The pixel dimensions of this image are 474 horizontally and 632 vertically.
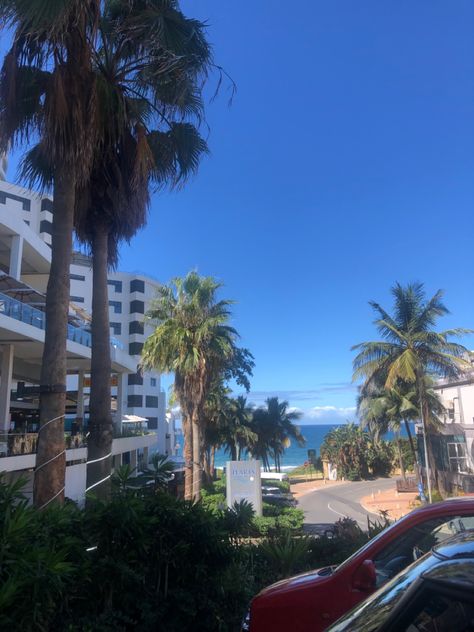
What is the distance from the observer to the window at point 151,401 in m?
65.2

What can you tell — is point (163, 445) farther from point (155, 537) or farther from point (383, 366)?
point (155, 537)

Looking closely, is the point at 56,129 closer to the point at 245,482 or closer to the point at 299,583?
the point at 299,583

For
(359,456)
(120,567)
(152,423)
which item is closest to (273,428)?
(359,456)

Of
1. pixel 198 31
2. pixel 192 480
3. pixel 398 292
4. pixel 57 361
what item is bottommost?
pixel 192 480

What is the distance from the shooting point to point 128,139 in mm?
9008

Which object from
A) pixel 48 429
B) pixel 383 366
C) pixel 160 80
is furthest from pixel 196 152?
pixel 383 366

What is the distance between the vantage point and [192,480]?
25.6 meters

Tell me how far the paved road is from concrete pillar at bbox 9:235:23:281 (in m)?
17.8

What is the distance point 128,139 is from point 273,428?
167 feet

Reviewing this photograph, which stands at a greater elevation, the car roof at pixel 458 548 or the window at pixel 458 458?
the car roof at pixel 458 548

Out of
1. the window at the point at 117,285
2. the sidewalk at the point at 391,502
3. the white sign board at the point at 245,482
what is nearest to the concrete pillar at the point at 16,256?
the white sign board at the point at 245,482

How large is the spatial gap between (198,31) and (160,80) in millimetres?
1003

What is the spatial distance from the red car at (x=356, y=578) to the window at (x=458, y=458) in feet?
100

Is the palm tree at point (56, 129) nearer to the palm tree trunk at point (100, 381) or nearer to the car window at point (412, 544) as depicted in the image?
the palm tree trunk at point (100, 381)
